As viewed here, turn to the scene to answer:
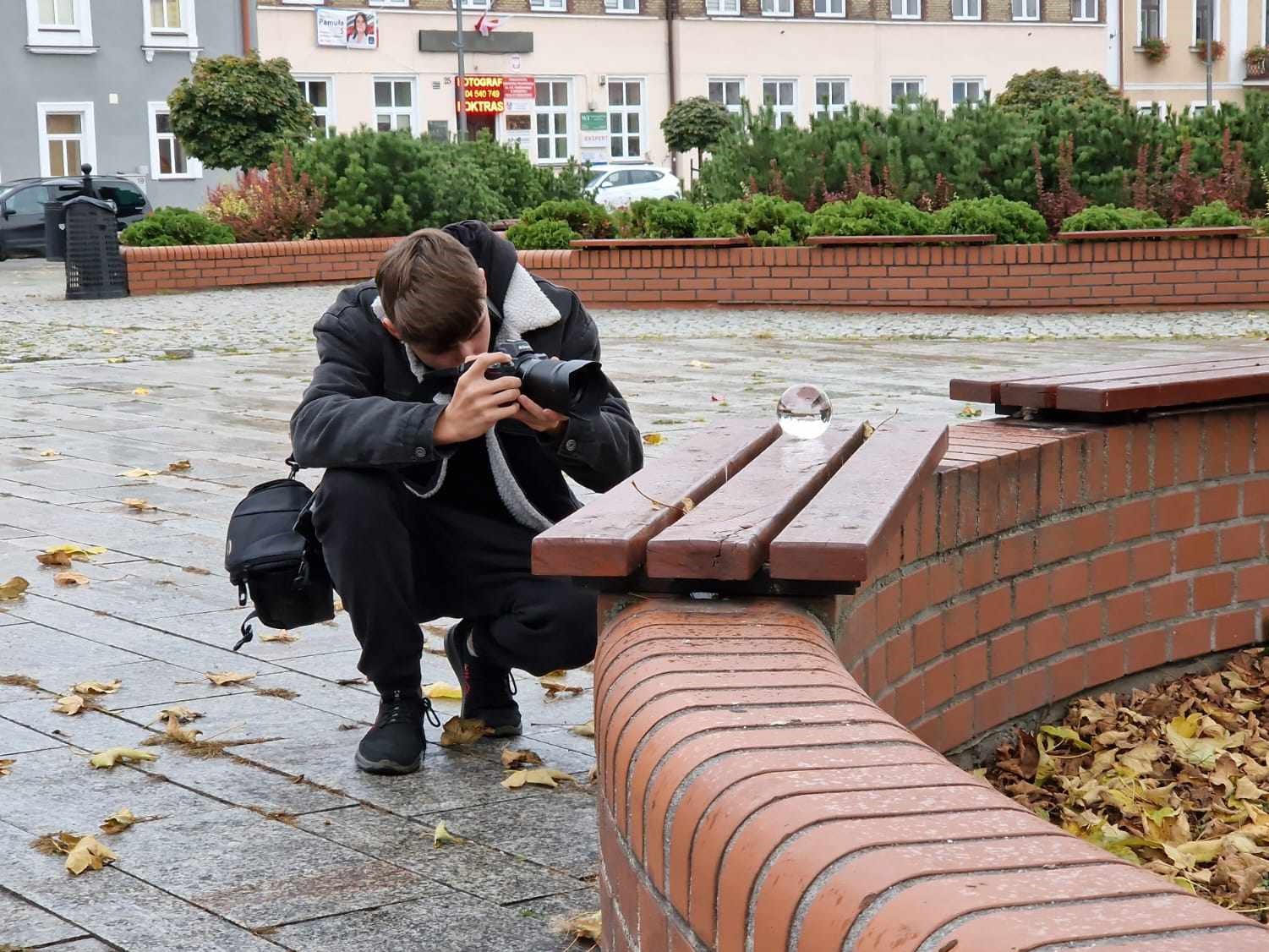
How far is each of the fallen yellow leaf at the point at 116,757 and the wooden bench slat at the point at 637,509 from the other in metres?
1.26

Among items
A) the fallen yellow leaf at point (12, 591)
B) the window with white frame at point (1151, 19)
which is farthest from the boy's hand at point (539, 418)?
the window with white frame at point (1151, 19)

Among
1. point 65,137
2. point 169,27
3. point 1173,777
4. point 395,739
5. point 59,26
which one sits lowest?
point 1173,777

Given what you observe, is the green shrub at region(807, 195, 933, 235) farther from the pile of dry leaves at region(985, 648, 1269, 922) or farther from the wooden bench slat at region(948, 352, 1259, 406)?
the pile of dry leaves at region(985, 648, 1269, 922)

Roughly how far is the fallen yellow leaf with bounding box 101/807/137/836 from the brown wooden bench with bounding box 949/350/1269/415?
75.3 inches

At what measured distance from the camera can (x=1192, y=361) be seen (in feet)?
13.9

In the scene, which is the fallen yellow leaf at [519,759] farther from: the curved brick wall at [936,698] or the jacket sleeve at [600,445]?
the curved brick wall at [936,698]

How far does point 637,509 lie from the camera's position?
2.64m

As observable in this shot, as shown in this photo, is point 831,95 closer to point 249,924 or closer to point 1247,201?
point 1247,201

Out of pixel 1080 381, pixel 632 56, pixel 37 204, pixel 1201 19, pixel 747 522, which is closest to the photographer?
pixel 747 522

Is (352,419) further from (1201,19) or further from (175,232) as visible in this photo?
(1201,19)

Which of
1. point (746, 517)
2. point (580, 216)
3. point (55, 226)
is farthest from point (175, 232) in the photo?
point (746, 517)

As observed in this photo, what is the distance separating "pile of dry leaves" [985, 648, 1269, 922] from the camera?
9.83 ft

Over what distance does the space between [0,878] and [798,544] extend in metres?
1.51

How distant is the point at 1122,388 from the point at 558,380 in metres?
1.13
